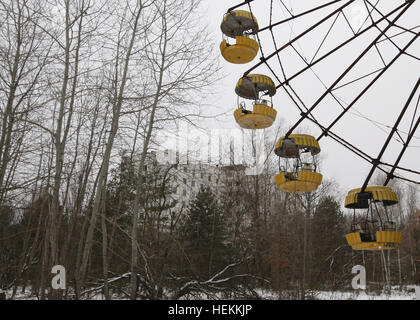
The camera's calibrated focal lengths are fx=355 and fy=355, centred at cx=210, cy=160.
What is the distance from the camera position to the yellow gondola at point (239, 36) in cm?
695

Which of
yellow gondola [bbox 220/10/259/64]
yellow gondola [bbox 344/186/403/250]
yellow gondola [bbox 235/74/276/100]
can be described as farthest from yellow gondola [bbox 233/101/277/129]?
yellow gondola [bbox 344/186/403/250]

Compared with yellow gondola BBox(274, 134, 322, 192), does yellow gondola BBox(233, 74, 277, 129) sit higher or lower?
higher

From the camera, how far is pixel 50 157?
905 centimetres

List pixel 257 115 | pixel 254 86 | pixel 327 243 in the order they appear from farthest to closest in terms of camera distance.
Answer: pixel 327 243 < pixel 254 86 < pixel 257 115

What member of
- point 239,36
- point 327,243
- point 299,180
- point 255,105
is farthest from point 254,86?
point 327,243

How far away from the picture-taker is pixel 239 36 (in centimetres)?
702

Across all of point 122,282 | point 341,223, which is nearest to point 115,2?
point 122,282

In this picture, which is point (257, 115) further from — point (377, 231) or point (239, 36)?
point (377, 231)

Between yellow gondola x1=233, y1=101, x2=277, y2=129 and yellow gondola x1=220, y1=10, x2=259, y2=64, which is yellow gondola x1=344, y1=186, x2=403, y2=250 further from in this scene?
yellow gondola x1=220, y1=10, x2=259, y2=64

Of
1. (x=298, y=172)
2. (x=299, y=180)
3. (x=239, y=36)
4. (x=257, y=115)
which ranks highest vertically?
(x=239, y=36)

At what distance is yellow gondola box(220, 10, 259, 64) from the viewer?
22.8 ft

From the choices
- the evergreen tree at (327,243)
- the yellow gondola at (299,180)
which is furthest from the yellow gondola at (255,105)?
the evergreen tree at (327,243)

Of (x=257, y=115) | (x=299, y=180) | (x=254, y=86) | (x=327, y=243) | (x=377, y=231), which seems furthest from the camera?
(x=327, y=243)

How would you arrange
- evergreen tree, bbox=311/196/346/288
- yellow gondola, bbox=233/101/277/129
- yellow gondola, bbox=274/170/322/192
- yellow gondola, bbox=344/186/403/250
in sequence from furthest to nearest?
evergreen tree, bbox=311/196/346/288 → yellow gondola, bbox=233/101/277/129 → yellow gondola, bbox=274/170/322/192 → yellow gondola, bbox=344/186/403/250
